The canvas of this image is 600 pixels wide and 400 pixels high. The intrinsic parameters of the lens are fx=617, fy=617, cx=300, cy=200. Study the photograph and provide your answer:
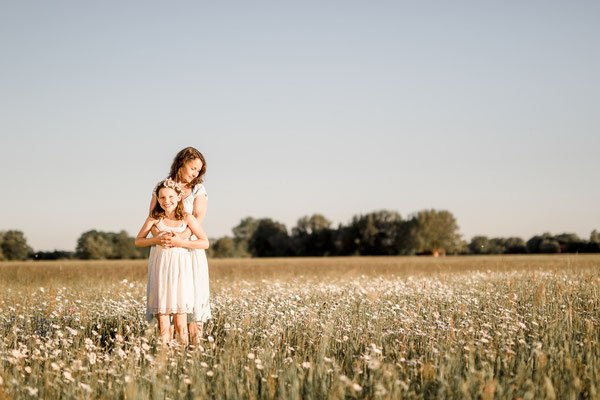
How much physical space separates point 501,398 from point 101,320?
20.4 ft

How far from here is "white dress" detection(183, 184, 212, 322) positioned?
7.02m

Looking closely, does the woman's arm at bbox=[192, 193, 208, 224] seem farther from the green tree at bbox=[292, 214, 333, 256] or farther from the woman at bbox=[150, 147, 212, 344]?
the green tree at bbox=[292, 214, 333, 256]

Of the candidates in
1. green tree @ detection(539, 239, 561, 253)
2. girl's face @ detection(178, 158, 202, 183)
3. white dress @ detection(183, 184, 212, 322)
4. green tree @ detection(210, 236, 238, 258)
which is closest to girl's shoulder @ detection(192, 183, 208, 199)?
white dress @ detection(183, 184, 212, 322)

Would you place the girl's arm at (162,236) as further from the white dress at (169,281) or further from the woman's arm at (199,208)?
the woman's arm at (199,208)

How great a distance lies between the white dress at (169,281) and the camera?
21.8 ft

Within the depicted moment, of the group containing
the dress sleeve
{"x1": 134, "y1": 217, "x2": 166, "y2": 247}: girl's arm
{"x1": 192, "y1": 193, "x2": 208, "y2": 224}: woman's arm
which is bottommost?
{"x1": 134, "y1": 217, "x2": 166, "y2": 247}: girl's arm

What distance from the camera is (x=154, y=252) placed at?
680cm

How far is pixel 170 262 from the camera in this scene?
6711mm

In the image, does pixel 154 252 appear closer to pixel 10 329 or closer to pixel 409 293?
pixel 10 329

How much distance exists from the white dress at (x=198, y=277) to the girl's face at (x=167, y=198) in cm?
26

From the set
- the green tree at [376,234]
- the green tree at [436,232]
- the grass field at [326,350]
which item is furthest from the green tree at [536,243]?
the grass field at [326,350]

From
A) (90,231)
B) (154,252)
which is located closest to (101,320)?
(154,252)

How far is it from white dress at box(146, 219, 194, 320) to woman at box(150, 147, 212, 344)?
0.74 ft

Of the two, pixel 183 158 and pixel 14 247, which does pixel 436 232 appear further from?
pixel 183 158
